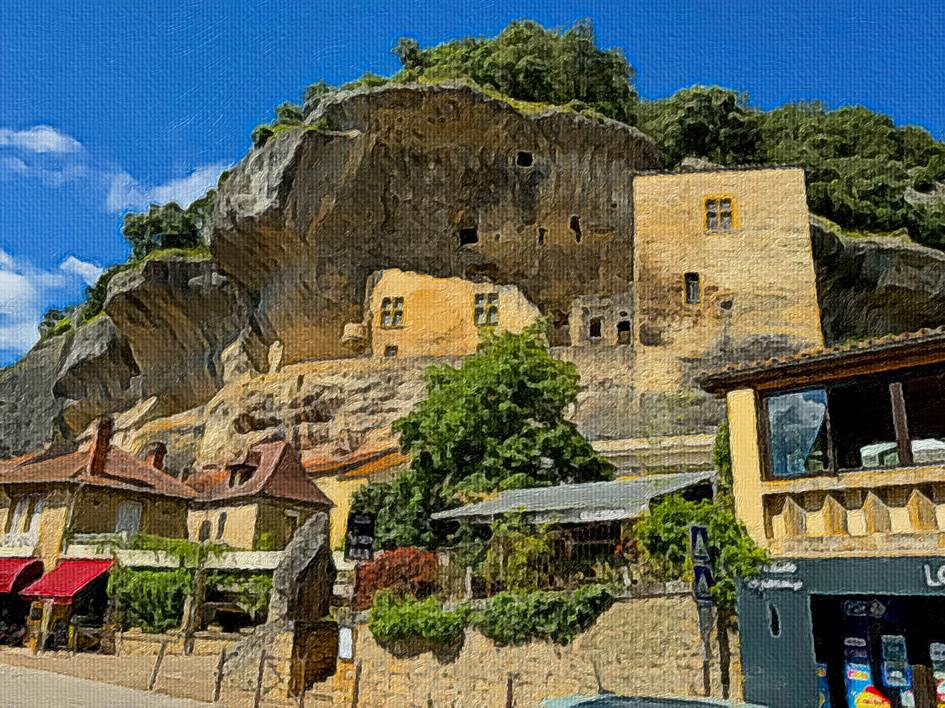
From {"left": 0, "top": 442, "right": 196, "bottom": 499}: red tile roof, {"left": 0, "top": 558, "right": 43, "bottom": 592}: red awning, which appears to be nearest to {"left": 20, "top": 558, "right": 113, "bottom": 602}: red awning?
{"left": 0, "top": 558, "right": 43, "bottom": 592}: red awning

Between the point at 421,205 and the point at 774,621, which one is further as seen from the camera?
the point at 421,205

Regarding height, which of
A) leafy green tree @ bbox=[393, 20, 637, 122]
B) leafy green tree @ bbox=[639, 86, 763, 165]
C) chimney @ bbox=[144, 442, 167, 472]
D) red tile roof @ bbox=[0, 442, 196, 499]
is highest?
leafy green tree @ bbox=[393, 20, 637, 122]

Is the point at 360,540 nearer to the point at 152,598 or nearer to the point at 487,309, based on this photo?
the point at 152,598

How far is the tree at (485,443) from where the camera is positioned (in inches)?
724

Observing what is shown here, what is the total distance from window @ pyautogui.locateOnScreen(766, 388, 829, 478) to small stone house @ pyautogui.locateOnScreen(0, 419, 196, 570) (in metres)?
19.8

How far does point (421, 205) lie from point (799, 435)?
87.8 ft

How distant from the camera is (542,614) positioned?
1170 cm

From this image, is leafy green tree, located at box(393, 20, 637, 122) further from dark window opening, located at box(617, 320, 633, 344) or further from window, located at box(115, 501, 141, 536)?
window, located at box(115, 501, 141, 536)

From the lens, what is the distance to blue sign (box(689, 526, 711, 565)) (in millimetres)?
10273

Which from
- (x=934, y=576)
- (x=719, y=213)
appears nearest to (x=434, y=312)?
(x=719, y=213)

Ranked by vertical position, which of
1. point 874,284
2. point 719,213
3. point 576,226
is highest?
Answer: point 576,226

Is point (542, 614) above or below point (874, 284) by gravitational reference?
below

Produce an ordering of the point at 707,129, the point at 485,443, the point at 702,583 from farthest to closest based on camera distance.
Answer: the point at 707,129 < the point at 485,443 < the point at 702,583

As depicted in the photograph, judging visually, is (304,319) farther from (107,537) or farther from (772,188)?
(772,188)
